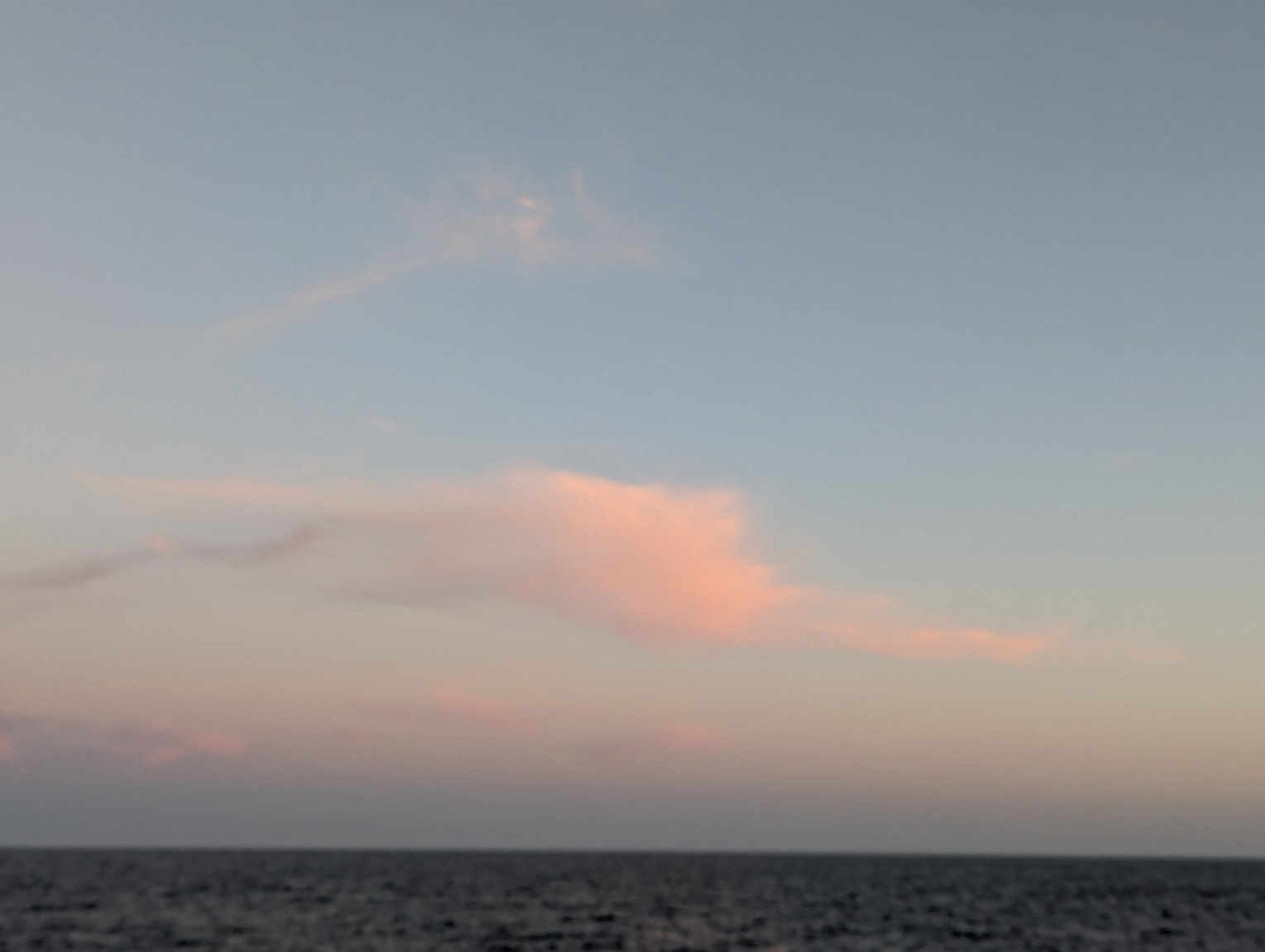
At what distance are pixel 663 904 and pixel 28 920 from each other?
163 ft

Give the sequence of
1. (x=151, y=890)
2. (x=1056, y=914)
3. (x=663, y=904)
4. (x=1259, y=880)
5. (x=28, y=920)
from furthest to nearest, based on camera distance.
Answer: (x=1259, y=880) < (x=151, y=890) < (x=663, y=904) < (x=1056, y=914) < (x=28, y=920)

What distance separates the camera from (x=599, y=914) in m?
86.8

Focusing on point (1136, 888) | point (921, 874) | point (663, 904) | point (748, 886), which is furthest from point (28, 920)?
point (921, 874)

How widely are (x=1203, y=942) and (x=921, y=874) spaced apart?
12791 centimetres

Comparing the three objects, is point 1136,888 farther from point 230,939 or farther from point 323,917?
point 230,939

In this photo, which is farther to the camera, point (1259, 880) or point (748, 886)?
point (1259, 880)

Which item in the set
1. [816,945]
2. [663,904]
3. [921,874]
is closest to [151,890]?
[663,904]

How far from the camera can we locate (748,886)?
13862cm

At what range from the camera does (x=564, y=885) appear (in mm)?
134000

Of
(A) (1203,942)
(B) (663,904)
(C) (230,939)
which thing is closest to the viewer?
(C) (230,939)

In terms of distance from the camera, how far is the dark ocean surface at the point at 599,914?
216 ft

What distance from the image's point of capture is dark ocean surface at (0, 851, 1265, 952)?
65.7 metres

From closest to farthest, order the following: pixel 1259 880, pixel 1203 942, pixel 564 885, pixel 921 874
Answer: pixel 1203 942, pixel 564 885, pixel 1259 880, pixel 921 874

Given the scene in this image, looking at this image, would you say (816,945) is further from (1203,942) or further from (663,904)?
(663,904)
